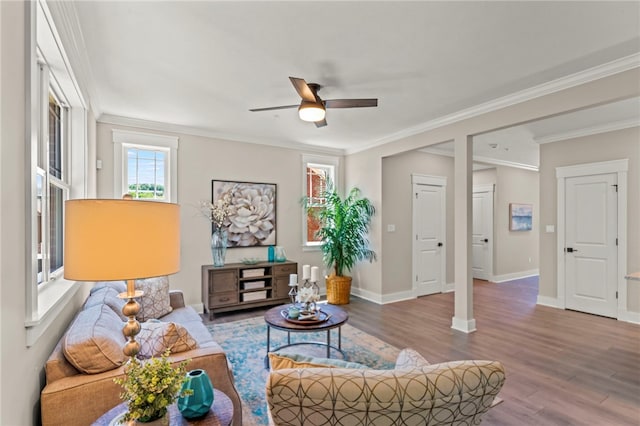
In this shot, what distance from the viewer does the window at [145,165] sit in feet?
13.4

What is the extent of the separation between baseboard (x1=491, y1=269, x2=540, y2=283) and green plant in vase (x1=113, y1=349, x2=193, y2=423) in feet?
24.1

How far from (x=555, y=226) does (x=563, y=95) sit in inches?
112

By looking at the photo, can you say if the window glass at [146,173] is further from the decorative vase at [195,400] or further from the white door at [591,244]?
the white door at [591,244]

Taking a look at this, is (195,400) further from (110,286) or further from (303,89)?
(303,89)

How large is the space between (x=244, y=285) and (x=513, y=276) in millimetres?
6187

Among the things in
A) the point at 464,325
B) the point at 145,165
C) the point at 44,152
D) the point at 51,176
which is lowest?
the point at 464,325

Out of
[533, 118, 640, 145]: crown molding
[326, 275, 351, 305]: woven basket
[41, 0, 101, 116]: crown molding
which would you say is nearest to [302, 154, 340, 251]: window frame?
[326, 275, 351, 305]: woven basket

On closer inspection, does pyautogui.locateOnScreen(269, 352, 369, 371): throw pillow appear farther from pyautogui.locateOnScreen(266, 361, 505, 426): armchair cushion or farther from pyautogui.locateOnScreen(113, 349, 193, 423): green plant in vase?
pyautogui.locateOnScreen(113, 349, 193, 423): green plant in vase

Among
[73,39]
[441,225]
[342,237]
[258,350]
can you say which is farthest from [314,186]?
[73,39]

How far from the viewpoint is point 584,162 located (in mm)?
4766

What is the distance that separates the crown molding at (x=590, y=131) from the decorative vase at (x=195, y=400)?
18.9 feet

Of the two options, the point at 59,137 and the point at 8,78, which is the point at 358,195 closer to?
the point at 59,137

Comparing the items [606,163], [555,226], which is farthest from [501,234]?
[606,163]

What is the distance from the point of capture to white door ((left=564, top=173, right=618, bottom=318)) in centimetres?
445
